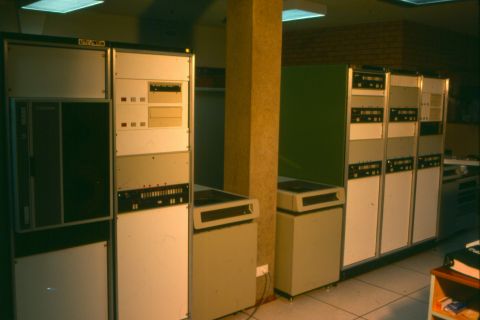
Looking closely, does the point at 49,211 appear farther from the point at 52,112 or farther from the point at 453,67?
the point at 453,67

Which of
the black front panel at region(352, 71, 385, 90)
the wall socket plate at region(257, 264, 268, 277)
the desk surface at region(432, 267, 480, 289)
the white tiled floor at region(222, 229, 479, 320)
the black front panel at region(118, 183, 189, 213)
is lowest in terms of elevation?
the white tiled floor at region(222, 229, 479, 320)

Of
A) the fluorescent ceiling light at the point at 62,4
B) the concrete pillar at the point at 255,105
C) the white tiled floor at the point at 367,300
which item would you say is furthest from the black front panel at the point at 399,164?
the fluorescent ceiling light at the point at 62,4

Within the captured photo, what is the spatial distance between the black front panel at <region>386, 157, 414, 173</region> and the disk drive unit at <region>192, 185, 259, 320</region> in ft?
5.53

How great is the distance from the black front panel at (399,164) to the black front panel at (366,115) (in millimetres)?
460

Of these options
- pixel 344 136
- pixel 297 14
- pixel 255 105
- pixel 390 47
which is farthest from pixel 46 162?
pixel 390 47

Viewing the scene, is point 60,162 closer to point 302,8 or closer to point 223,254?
point 223,254

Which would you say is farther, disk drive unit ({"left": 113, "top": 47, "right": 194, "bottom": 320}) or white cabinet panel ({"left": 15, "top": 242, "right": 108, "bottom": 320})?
disk drive unit ({"left": 113, "top": 47, "right": 194, "bottom": 320})

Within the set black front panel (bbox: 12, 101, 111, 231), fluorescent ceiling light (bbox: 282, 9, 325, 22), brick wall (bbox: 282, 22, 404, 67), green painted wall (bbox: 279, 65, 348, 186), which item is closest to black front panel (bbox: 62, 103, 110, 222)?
black front panel (bbox: 12, 101, 111, 231)

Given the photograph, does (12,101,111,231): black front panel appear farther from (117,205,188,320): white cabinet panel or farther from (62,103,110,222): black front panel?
(117,205,188,320): white cabinet panel

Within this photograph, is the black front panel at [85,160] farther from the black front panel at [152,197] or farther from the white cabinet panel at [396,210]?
the white cabinet panel at [396,210]

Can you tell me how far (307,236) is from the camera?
396 cm

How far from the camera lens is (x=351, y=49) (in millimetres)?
7383

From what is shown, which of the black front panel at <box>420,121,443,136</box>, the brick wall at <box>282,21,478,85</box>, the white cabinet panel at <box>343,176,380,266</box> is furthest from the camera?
the brick wall at <box>282,21,478,85</box>

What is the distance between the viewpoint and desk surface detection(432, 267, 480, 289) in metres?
2.22
